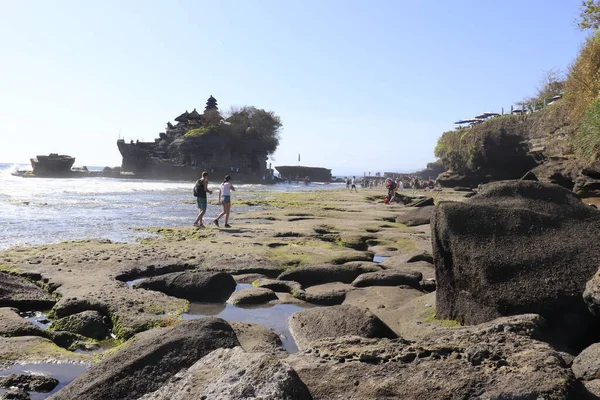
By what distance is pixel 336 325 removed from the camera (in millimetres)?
5793

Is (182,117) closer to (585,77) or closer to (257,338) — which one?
(585,77)

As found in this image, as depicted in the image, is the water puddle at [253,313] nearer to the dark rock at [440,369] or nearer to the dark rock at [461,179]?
the dark rock at [440,369]

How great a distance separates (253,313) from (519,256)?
386 cm

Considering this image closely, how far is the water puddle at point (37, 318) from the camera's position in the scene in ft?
22.9

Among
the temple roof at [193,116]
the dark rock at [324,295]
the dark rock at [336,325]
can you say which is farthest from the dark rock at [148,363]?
the temple roof at [193,116]

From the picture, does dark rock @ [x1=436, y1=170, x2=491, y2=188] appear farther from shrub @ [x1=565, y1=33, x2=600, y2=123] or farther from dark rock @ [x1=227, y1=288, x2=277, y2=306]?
dark rock @ [x1=227, y1=288, x2=277, y2=306]

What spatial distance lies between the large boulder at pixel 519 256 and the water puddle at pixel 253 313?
2.22 metres

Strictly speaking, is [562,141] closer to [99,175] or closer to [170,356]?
[170,356]

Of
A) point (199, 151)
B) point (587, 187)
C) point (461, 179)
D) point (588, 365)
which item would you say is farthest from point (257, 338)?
point (199, 151)

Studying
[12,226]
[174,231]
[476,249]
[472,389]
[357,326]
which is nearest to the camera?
[472,389]

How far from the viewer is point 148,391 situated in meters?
3.82

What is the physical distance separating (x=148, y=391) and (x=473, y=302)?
12.5ft

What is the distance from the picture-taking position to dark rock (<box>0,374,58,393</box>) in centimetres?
469

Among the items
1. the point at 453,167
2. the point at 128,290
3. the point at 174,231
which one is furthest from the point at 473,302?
the point at 453,167
